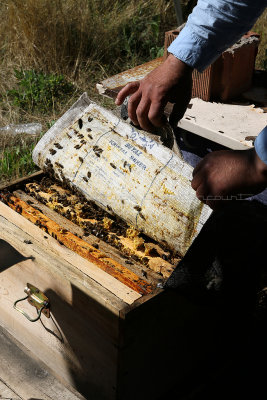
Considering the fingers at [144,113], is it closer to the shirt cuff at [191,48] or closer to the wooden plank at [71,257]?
the shirt cuff at [191,48]

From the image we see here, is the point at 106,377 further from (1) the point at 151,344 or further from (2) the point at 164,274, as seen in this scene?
(2) the point at 164,274

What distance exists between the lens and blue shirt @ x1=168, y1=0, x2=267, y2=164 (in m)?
1.75

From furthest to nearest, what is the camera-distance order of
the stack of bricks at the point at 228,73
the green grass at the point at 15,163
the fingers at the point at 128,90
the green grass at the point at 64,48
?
the green grass at the point at 64,48
the green grass at the point at 15,163
the stack of bricks at the point at 228,73
the fingers at the point at 128,90

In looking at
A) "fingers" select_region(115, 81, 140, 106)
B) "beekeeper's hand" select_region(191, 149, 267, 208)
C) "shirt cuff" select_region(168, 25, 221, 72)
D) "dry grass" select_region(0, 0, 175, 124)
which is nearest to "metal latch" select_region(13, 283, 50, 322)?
"beekeeper's hand" select_region(191, 149, 267, 208)

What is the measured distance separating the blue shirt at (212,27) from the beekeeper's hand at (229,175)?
1.37ft

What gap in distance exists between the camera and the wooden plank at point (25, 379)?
1.95 metres

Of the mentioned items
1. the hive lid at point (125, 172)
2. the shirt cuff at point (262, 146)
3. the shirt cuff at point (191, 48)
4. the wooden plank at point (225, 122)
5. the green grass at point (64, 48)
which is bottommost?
the green grass at point (64, 48)

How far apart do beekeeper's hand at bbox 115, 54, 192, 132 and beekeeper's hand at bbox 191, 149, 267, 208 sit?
1.10 ft

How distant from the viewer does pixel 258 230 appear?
175 centimetres

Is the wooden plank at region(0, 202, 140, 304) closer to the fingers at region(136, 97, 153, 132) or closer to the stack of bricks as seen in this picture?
the fingers at region(136, 97, 153, 132)

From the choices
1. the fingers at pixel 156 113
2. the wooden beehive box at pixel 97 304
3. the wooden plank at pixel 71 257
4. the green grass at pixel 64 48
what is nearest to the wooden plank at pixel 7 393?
the wooden beehive box at pixel 97 304

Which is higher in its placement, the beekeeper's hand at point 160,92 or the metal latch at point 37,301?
the beekeeper's hand at point 160,92

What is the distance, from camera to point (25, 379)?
2008 mm

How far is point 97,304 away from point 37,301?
1.11 feet
